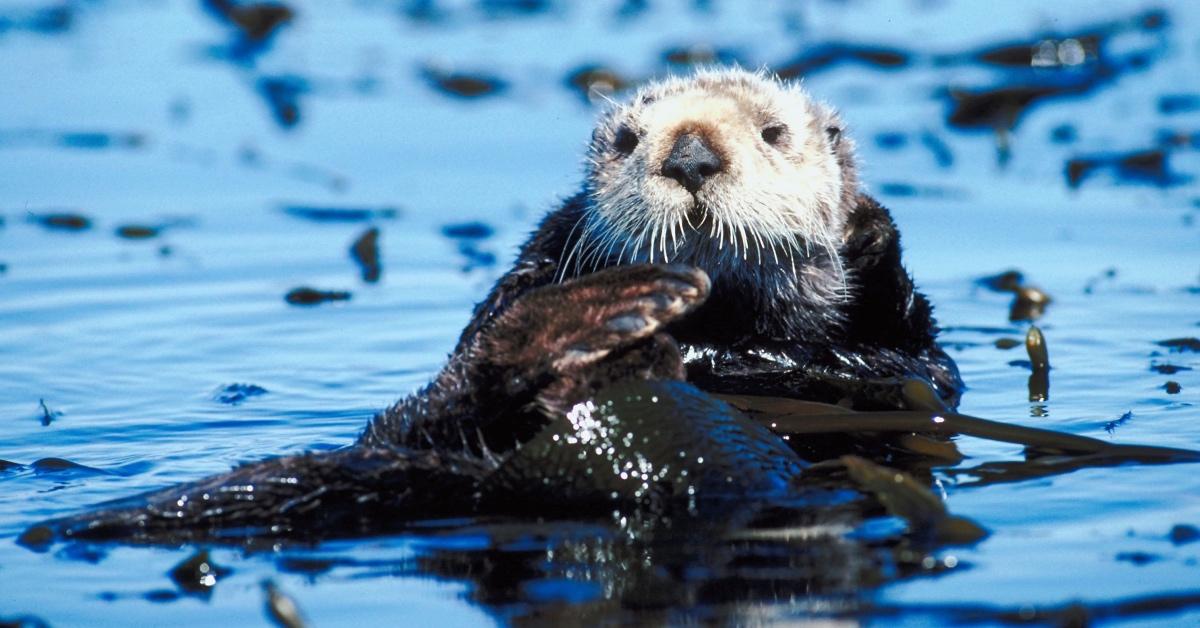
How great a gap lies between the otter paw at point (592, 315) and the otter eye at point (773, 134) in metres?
1.15

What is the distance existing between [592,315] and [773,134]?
1353mm

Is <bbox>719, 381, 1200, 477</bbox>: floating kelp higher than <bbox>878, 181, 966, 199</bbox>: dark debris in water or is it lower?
lower

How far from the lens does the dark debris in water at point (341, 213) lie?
8430 millimetres

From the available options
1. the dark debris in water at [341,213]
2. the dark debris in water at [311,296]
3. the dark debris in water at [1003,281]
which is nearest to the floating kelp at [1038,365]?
the dark debris in water at [1003,281]

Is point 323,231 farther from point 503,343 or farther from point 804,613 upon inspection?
point 804,613

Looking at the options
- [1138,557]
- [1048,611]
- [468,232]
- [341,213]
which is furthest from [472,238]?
[1048,611]

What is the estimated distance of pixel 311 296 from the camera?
23.3ft

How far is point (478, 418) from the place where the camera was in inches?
163

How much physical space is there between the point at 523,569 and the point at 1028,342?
240 centimetres

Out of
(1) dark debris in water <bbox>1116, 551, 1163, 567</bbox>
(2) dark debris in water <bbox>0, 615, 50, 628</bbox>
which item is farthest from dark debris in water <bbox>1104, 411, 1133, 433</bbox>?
(2) dark debris in water <bbox>0, 615, 50, 628</bbox>

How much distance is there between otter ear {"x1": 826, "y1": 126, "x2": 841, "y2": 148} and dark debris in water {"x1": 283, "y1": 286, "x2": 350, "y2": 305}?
2.55m

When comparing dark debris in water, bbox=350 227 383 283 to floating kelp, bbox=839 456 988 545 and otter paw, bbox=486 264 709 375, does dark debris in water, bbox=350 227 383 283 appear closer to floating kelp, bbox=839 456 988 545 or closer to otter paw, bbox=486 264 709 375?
otter paw, bbox=486 264 709 375

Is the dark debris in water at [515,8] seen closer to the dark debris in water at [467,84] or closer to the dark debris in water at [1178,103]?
the dark debris in water at [467,84]

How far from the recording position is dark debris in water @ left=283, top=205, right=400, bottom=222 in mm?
8430
